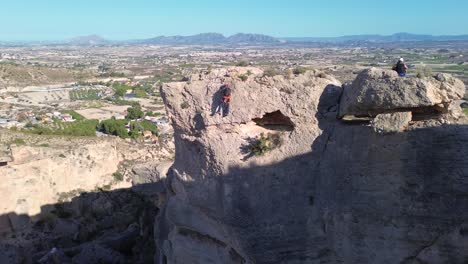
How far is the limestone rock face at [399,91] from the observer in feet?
35.3

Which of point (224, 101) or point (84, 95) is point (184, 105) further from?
point (84, 95)

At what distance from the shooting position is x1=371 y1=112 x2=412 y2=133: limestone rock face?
10.9 meters

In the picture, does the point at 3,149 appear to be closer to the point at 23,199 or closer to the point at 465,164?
the point at 23,199

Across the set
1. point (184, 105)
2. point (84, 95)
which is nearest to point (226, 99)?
point (184, 105)

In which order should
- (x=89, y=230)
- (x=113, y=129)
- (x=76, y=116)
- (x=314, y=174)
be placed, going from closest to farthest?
(x=314, y=174) → (x=89, y=230) → (x=113, y=129) → (x=76, y=116)

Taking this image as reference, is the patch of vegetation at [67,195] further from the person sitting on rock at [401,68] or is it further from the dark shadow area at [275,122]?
the person sitting on rock at [401,68]

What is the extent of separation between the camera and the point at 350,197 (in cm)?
1178

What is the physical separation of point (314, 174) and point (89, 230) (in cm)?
1494

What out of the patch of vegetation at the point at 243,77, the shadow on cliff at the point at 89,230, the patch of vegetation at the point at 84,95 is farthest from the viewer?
the patch of vegetation at the point at 84,95

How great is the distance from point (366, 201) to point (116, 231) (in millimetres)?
14417

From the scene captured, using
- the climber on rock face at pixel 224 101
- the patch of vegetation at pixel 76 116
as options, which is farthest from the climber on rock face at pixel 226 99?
the patch of vegetation at pixel 76 116

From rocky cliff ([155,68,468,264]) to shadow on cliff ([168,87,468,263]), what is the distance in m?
0.03

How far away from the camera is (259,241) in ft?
40.3

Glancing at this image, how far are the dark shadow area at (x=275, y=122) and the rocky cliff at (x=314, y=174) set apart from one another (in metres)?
0.04
